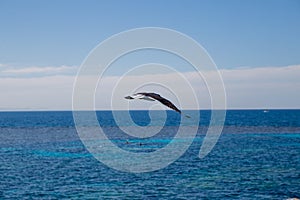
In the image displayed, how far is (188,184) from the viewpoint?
59.5 m

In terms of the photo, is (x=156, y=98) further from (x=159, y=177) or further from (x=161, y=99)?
(x=159, y=177)

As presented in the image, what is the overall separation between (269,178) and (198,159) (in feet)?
68.8

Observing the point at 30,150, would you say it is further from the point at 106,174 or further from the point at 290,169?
the point at 290,169

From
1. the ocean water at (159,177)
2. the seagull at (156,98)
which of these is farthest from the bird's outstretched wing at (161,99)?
the ocean water at (159,177)

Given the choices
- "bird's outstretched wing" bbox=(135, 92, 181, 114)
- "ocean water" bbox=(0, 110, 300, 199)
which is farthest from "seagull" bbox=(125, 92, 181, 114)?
"ocean water" bbox=(0, 110, 300, 199)

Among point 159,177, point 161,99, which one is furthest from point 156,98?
point 159,177

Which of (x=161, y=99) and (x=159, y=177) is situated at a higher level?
(x=161, y=99)

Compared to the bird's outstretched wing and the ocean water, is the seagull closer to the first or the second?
the bird's outstretched wing

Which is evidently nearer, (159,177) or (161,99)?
(161,99)

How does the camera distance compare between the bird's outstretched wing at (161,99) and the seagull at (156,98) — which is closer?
the seagull at (156,98)

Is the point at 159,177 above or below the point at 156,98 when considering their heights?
below

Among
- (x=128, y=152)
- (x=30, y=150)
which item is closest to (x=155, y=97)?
(x=128, y=152)

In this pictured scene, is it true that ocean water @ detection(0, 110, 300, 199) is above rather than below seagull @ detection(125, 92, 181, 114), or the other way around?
below

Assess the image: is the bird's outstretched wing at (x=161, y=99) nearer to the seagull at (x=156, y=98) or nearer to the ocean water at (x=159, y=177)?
the seagull at (x=156, y=98)
